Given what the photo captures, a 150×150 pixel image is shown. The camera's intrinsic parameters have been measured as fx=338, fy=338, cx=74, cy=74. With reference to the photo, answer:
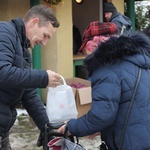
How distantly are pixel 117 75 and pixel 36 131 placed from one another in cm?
348

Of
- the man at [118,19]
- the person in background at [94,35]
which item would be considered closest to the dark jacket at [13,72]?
the person in background at [94,35]

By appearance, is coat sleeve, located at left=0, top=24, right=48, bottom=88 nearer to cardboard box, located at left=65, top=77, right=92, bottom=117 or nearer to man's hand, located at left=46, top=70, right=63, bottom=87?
man's hand, located at left=46, top=70, right=63, bottom=87

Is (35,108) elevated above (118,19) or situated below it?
below

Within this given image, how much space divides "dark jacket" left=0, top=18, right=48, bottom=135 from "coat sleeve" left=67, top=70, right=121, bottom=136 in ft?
1.35

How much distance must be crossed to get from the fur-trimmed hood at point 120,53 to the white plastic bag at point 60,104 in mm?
372

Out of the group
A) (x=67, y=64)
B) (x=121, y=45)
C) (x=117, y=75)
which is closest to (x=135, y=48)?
(x=121, y=45)

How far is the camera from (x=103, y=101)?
193 cm

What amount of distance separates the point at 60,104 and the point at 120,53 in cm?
63

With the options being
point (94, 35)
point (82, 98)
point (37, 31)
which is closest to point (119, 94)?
point (37, 31)

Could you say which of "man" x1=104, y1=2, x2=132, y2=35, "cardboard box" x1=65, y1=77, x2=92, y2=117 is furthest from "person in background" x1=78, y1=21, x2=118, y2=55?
"man" x1=104, y1=2, x2=132, y2=35

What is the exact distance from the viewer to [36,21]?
2.42 m

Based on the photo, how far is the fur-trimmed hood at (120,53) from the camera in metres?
2.02

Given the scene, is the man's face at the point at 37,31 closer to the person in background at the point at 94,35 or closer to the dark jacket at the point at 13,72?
the dark jacket at the point at 13,72

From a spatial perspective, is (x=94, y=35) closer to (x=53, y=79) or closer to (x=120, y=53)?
(x=53, y=79)
